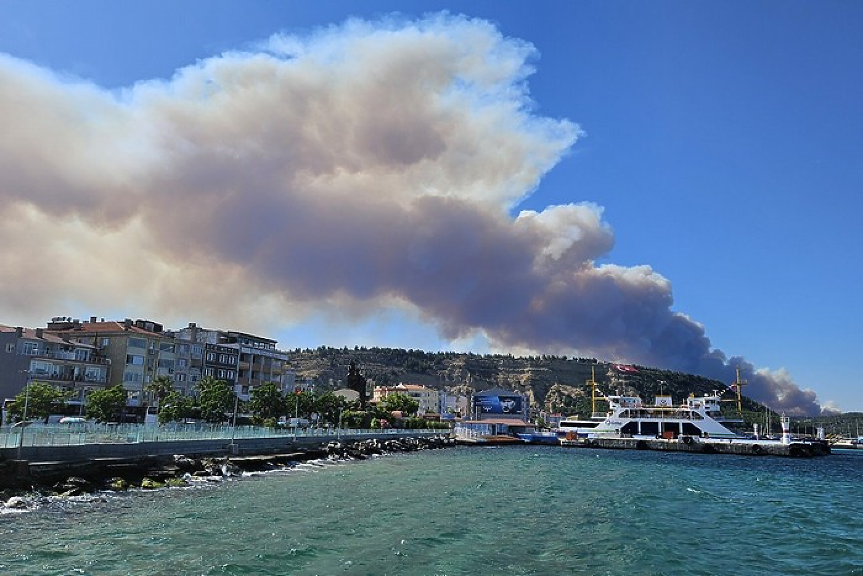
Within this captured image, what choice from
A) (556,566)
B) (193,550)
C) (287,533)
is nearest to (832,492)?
(556,566)

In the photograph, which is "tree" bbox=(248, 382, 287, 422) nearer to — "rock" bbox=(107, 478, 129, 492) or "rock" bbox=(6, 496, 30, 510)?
"rock" bbox=(107, 478, 129, 492)

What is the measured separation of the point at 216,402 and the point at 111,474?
47728 millimetres

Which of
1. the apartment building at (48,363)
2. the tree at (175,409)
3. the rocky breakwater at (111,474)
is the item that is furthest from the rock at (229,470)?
the apartment building at (48,363)

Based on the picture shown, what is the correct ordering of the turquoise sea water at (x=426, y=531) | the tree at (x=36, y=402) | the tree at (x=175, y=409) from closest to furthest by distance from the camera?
the turquoise sea water at (x=426, y=531) < the tree at (x=36, y=402) < the tree at (x=175, y=409)

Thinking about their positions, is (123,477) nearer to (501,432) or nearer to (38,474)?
(38,474)

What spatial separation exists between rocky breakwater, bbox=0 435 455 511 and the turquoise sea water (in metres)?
2.46

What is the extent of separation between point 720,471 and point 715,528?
51.1 m

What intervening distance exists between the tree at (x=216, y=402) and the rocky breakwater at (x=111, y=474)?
27.2m

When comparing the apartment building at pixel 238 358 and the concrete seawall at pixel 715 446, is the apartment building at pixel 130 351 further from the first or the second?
the concrete seawall at pixel 715 446

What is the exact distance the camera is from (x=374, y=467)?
68.4 m

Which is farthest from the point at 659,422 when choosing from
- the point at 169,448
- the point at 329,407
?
the point at 169,448

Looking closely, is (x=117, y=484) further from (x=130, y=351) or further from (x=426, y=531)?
Answer: (x=130, y=351)

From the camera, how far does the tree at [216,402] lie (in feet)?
294

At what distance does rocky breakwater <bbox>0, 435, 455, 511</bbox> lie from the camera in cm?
3575
